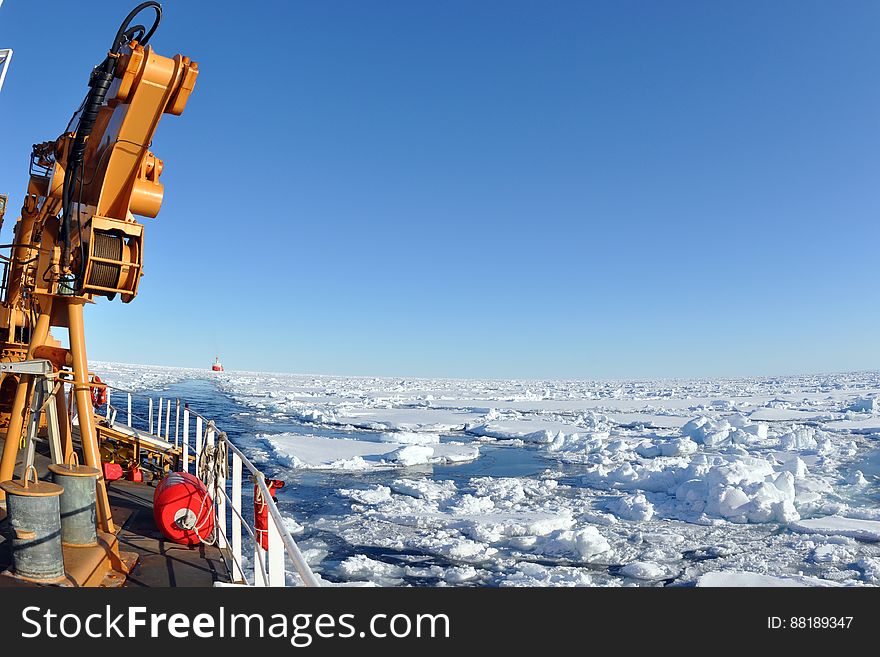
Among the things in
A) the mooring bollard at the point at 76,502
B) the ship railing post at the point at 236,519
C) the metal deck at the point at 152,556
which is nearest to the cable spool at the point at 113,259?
the mooring bollard at the point at 76,502

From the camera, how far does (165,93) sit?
412 centimetres

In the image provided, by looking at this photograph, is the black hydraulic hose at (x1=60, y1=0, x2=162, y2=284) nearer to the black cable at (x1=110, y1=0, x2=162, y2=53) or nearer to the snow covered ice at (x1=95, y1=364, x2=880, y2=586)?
the black cable at (x1=110, y1=0, x2=162, y2=53)

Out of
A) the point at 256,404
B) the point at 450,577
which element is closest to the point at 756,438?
the point at 450,577

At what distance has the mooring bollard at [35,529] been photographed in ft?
10.0

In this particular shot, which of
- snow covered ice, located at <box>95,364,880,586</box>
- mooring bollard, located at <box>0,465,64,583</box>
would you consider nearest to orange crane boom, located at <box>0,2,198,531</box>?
mooring bollard, located at <box>0,465,64,583</box>

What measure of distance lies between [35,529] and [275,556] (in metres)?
1.58

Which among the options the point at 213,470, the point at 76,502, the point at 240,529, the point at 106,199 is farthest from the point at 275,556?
the point at 106,199

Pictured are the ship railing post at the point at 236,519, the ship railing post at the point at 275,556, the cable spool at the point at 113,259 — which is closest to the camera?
the ship railing post at the point at 275,556

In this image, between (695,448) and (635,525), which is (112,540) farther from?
(695,448)

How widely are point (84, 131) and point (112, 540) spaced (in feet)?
9.84

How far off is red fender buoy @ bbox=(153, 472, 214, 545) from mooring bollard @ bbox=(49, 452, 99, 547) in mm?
685

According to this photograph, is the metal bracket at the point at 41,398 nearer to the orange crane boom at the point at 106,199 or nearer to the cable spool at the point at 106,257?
the orange crane boom at the point at 106,199

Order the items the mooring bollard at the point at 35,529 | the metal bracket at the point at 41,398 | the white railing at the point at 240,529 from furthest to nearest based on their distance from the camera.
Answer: the metal bracket at the point at 41,398 < the mooring bollard at the point at 35,529 < the white railing at the point at 240,529

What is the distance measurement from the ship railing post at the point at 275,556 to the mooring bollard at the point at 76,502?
175cm
